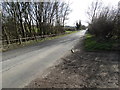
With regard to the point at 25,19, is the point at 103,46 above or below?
below

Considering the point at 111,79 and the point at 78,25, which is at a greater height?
the point at 78,25

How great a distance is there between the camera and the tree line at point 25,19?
15727 mm

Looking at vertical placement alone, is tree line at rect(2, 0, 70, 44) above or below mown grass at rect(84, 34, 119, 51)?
above

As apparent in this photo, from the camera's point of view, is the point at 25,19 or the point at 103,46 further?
the point at 25,19

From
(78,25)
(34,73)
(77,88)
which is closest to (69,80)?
(77,88)

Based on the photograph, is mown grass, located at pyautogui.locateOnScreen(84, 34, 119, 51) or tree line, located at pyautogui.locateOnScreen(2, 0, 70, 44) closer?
mown grass, located at pyautogui.locateOnScreen(84, 34, 119, 51)

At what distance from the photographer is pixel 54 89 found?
11.5 feet

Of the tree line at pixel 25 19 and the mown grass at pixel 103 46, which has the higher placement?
the tree line at pixel 25 19

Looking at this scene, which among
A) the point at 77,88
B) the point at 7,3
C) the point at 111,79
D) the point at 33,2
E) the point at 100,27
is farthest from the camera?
the point at 33,2

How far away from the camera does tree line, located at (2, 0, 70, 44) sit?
1573 cm

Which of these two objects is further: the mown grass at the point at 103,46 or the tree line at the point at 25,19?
the tree line at the point at 25,19

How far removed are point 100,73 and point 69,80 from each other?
5.46 feet

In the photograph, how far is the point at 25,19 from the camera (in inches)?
813

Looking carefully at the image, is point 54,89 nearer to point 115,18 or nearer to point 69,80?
point 69,80
